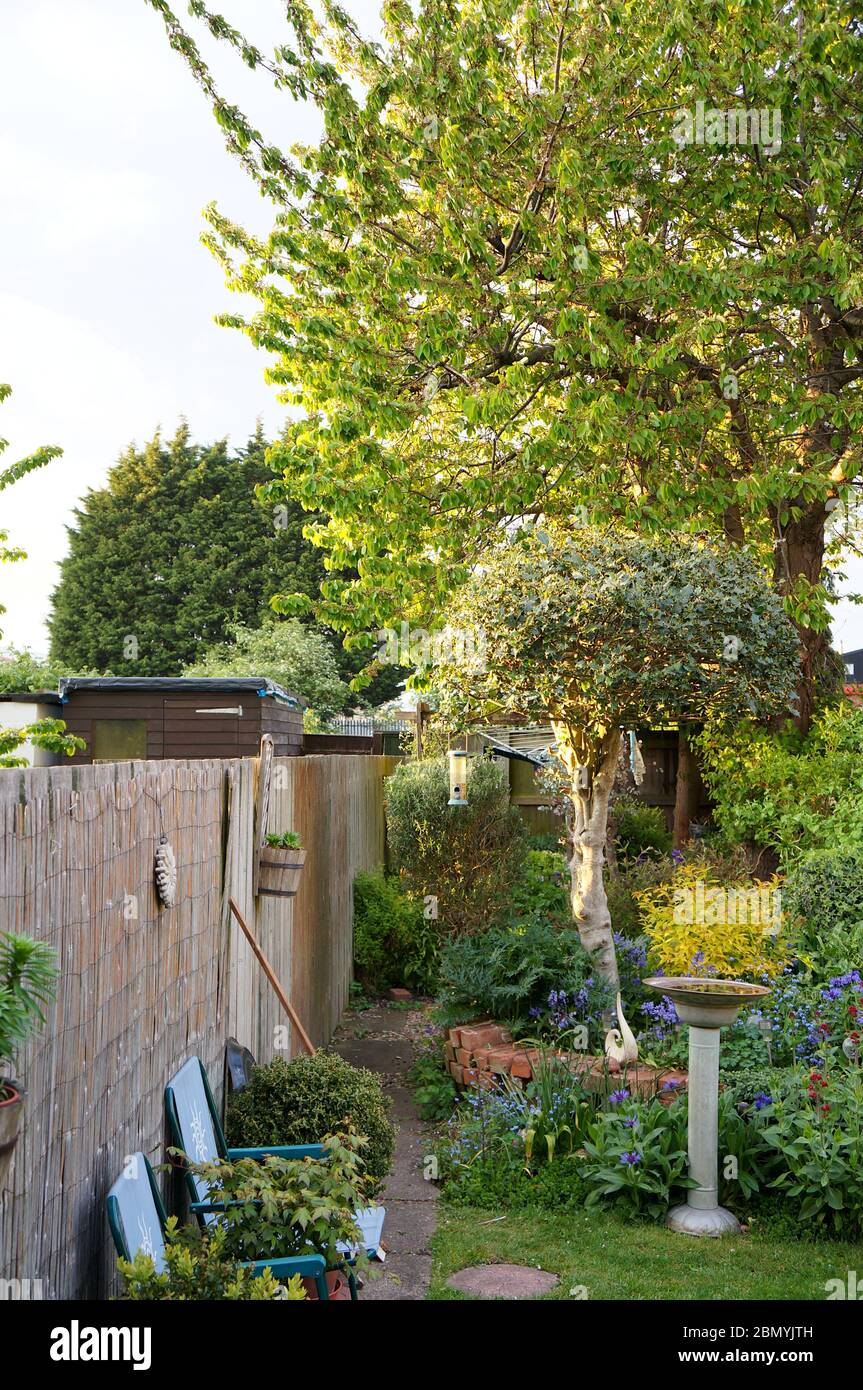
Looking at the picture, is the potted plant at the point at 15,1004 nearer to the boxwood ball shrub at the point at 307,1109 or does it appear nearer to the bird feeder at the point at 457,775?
the boxwood ball shrub at the point at 307,1109

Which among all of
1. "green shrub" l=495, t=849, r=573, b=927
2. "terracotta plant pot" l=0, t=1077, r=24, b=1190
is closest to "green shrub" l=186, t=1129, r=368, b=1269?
"terracotta plant pot" l=0, t=1077, r=24, b=1190

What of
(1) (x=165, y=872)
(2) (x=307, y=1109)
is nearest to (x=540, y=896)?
(2) (x=307, y=1109)

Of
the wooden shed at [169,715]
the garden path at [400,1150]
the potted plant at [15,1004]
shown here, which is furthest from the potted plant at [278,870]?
the wooden shed at [169,715]

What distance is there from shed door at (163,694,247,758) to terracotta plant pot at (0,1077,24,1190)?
13699mm

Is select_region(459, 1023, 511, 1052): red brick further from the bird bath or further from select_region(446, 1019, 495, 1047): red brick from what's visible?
the bird bath

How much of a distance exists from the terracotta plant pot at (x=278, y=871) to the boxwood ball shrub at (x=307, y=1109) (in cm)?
107

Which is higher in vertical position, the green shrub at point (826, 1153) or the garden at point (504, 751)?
the garden at point (504, 751)

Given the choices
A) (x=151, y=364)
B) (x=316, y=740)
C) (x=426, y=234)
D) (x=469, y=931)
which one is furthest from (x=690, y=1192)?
(x=151, y=364)

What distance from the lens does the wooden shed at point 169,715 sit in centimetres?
1545

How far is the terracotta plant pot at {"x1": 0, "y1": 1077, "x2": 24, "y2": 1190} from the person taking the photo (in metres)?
1.88

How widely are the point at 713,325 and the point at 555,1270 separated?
734 centimetres

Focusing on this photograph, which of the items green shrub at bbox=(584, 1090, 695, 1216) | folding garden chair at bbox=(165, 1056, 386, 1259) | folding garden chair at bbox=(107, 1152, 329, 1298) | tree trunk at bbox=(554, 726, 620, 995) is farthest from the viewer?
tree trunk at bbox=(554, 726, 620, 995)

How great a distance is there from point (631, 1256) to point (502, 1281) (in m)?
0.67
